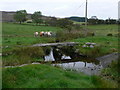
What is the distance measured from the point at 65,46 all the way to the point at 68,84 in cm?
1503

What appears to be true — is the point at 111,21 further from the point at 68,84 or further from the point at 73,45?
the point at 68,84

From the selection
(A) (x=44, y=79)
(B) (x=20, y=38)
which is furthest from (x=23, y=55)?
(B) (x=20, y=38)

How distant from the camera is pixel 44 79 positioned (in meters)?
8.41

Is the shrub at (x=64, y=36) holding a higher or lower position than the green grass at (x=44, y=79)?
higher

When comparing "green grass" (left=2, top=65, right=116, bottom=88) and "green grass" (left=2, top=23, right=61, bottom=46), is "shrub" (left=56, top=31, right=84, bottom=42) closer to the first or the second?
"green grass" (left=2, top=23, right=61, bottom=46)

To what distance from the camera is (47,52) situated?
2031 centimetres

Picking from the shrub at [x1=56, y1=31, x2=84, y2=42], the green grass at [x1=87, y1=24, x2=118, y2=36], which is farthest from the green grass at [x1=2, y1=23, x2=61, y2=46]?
the green grass at [x1=87, y1=24, x2=118, y2=36]

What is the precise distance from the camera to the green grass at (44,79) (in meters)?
7.86

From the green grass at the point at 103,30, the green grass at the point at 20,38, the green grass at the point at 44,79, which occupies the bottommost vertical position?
the green grass at the point at 44,79

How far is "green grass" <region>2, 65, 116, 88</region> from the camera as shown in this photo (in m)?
7.86

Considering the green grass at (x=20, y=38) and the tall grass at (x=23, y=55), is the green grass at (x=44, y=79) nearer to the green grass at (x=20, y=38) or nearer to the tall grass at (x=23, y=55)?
the tall grass at (x=23, y=55)

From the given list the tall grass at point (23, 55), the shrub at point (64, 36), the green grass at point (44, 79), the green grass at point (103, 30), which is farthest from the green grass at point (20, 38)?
the green grass at point (44, 79)

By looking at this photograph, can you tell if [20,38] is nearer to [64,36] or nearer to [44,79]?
[64,36]

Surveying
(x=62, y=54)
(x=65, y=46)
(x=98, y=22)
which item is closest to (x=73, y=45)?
(x=65, y=46)
